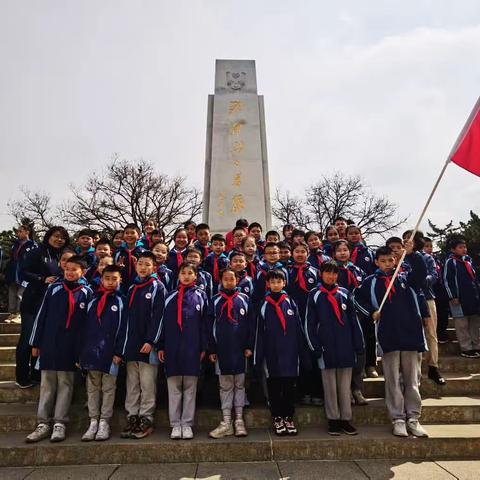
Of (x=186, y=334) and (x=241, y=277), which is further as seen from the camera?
(x=241, y=277)

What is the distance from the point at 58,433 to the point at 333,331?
8.71 feet

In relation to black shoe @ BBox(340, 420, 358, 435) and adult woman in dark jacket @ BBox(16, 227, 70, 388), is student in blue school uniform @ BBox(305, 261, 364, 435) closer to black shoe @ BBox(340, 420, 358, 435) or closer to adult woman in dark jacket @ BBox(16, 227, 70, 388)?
black shoe @ BBox(340, 420, 358, 435)

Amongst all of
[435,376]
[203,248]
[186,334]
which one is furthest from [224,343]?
[435,376]

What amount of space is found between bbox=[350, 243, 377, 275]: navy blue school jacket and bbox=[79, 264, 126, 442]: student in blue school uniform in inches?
123

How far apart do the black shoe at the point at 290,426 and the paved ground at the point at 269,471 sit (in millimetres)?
281

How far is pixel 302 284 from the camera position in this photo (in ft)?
14.0

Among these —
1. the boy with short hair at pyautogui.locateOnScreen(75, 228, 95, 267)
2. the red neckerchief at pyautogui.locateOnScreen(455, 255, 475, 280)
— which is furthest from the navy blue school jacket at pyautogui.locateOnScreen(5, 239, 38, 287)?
the red neckerchief at pyautogui.locateOnScreen(455, 255, 475, 280)

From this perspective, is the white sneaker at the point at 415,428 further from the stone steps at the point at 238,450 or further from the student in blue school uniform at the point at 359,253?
the student in blue school uniform at the point at 359,253

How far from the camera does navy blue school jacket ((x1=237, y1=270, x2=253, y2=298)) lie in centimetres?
414

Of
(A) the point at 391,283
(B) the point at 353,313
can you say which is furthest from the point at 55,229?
(A) the point at 391,283

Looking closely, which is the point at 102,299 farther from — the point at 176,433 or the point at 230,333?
the point at 176,433

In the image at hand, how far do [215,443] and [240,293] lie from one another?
1.37 meters

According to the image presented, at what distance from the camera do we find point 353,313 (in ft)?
12.3

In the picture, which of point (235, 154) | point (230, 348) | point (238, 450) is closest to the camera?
point (238, 450)
